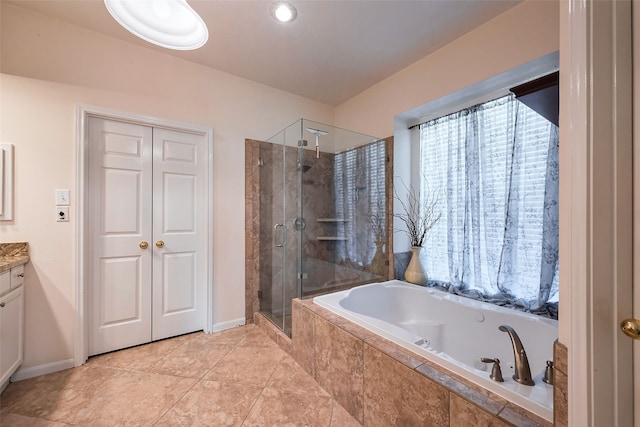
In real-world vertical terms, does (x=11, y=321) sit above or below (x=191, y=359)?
above

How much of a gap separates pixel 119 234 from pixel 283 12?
216cm

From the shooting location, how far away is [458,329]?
1895 mm

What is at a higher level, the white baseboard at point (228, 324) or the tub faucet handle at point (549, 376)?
the tub faucet handle at point (549, 376)

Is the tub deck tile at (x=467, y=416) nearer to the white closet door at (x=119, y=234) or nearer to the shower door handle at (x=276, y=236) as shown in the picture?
the shower door handle at (x=276, y=236)

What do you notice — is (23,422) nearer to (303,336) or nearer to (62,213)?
(62,213)

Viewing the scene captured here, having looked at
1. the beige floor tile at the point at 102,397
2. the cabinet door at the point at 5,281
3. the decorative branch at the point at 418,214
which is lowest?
the beige floor tile at the point at 102,397

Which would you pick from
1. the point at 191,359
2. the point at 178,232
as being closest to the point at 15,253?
the point at 178,232

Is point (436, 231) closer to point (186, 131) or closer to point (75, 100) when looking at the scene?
point (186, 131)

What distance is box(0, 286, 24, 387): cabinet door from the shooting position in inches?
58.0

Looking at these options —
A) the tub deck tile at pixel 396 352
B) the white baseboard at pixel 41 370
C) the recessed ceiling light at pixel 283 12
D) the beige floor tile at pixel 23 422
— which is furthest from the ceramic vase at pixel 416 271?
the white baseboard at pixel 41 370

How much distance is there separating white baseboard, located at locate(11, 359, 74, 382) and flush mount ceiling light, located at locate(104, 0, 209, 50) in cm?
230

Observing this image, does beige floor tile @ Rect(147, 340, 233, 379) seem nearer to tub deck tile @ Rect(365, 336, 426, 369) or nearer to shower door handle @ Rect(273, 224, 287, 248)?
shower door handle @ Rect(273, 224, 287, 248)

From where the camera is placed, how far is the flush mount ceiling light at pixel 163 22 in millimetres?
1263

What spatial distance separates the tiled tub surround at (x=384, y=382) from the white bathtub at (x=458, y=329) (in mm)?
42
